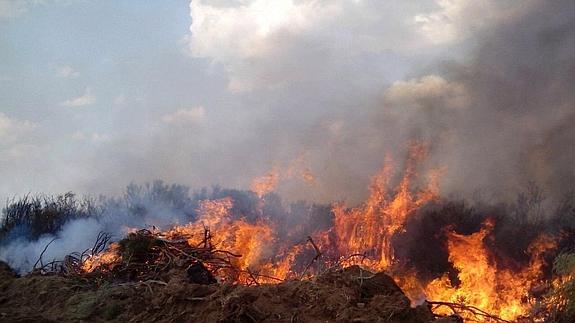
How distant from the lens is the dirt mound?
5.73 metres

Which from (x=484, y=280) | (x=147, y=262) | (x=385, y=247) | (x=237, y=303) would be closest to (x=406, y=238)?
(x=385, y=247)

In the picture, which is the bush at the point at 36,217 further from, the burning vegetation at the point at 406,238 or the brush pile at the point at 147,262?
the brush pile at the point at 147,262

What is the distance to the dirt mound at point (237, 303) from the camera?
5.73m

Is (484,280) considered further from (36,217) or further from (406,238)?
(36,217)

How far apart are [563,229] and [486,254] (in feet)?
11.8

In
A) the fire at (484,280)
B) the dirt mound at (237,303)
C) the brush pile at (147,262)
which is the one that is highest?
the brush pile at (147,262)

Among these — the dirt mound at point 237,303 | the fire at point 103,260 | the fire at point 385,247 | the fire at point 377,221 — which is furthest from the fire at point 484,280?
the fire at point 103,260

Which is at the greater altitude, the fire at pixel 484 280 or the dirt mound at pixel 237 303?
the dirt mound at pixel 237 303

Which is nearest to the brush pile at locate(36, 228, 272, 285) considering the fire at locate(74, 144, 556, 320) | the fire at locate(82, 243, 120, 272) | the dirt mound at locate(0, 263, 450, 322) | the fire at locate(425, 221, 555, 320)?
the fire at locate(82, 243, 120, 272)

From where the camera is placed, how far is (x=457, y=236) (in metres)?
16.1

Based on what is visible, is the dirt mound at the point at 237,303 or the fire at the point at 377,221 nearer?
the dirt mound at the point at 237,303

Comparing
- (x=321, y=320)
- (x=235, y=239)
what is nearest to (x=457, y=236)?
(x=235, y=239)

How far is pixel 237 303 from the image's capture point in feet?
19.2

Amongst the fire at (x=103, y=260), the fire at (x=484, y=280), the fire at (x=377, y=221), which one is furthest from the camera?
the fire at (x=377, y=221)
